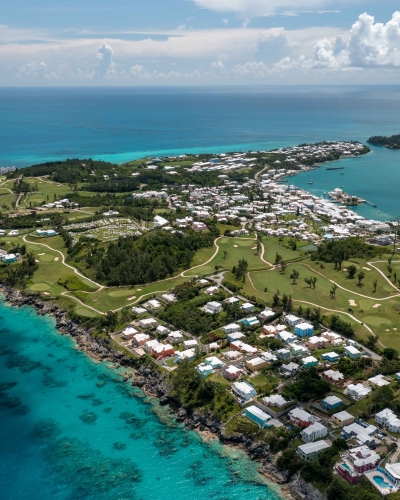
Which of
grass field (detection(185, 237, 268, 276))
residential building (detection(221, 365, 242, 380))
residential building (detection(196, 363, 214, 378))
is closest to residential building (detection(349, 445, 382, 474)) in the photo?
residential building (detection(221, 365, 242, 380))

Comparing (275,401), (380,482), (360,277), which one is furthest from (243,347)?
(360,277)

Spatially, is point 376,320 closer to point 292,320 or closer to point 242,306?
point 292,320

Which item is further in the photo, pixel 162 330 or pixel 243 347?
pixel 162 330

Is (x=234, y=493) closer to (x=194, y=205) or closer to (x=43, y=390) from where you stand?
(x=43, y=390)

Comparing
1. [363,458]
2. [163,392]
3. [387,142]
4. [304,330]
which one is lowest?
[163,392]

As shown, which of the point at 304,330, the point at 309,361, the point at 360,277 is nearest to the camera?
the point at 309,361

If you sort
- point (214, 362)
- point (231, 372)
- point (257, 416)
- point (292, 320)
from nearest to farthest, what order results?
1. point (257, 416)
2. point (231, 372)
3. point (214, 362)
4. point (292, 320)

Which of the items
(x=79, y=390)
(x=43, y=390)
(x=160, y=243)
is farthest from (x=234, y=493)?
(x=160, y=243)
